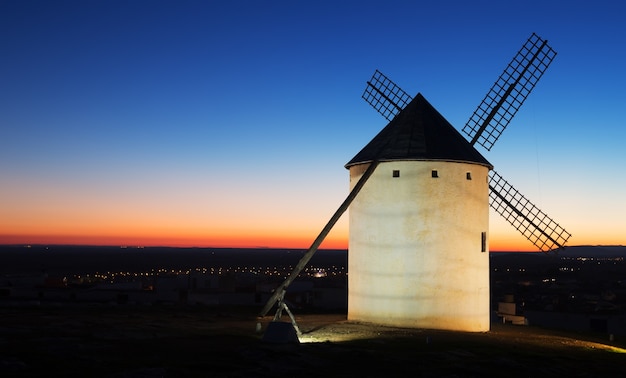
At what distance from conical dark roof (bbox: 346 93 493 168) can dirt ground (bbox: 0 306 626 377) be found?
6.61 m

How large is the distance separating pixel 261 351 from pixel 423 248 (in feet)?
33.7

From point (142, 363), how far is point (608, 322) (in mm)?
39307

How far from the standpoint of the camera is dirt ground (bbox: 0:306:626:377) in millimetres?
15133

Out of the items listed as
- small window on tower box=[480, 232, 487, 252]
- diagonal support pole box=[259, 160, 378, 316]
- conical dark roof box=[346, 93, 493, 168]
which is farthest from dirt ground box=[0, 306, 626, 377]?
conical dark roof box=[346, 93, 493, 168]

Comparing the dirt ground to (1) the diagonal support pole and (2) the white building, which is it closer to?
(2) the white building

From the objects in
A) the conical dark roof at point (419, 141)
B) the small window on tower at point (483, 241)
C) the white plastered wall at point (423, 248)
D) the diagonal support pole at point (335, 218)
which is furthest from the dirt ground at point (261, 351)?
the conical dark roof at point (419, 141)

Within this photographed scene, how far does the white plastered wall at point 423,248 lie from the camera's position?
2589cm

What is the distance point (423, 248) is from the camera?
2592 cm

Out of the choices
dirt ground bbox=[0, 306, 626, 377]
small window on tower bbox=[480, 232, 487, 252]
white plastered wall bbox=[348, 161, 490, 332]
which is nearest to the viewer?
dirt ground bbox=[0, 306, 626, 377]

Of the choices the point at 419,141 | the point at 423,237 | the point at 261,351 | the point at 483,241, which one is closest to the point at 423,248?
the point at 423,237

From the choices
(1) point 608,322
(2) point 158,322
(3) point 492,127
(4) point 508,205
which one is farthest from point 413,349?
(1) point 608,322

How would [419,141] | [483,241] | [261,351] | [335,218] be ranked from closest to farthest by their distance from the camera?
[261,351]
[335,218]
[419,141]
[483,241]

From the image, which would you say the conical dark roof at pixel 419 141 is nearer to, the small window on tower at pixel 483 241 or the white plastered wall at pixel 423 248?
the white plastered wall at pixel 423 248

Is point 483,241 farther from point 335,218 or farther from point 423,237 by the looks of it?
point 335,218
